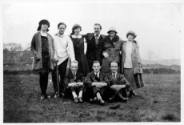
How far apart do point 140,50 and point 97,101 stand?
1.34m

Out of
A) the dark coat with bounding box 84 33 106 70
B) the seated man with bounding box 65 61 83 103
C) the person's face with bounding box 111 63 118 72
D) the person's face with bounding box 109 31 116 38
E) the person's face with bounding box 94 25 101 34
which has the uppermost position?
the person's face with bounding box 94 25 101 34

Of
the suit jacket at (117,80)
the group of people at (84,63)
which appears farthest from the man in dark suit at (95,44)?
the suit jacket at (117,80)

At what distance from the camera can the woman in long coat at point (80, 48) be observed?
17.6 feet

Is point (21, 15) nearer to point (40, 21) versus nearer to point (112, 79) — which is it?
point (40, 21)

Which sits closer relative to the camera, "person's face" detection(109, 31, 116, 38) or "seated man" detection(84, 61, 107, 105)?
"seated man" detection(84, 61, 107, 105)

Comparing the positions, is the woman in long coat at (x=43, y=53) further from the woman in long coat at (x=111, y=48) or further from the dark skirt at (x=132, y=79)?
the dark skirt at (x=132, y=79)

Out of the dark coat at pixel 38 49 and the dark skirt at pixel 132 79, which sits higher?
the dark coat at pixel 38 49

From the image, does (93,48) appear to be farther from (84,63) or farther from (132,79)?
(132,79)

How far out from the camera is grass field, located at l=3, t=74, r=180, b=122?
5.27 metres

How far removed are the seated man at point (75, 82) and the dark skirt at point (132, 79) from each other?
92 cm

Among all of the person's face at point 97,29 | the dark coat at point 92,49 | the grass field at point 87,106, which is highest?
the person's face at point 97,29

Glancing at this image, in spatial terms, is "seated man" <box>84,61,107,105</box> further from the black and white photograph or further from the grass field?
the grass field

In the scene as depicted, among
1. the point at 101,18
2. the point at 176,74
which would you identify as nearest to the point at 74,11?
the point at 101,18

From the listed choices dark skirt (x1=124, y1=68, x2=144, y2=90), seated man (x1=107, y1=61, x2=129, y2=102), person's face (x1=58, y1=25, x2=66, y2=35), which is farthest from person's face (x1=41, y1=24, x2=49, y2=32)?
dark skirt (x1=124, y1=68, x2=144, y2=90)
